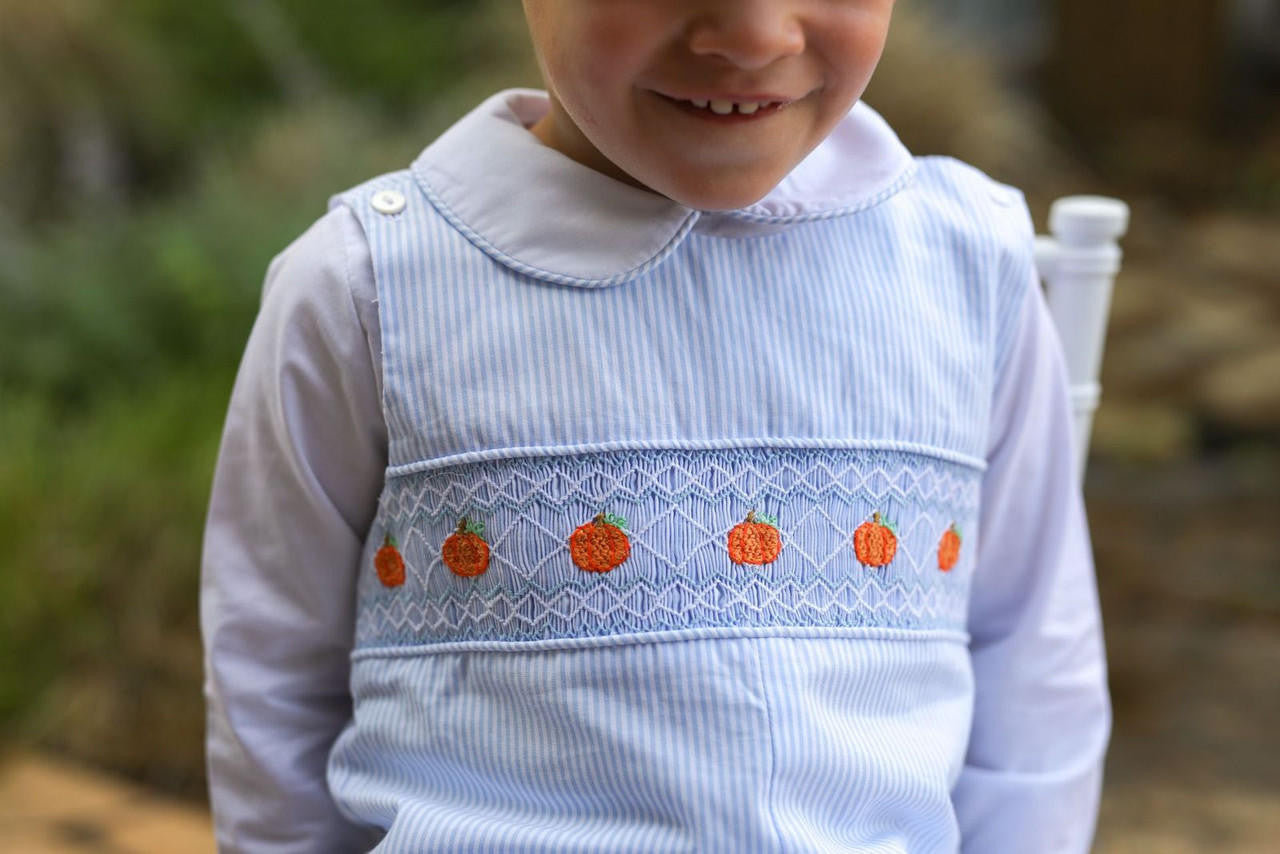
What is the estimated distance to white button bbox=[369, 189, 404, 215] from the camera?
0.81 meters

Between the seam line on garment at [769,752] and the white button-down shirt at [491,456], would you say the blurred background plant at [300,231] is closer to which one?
the white button-down shirt at [491,456]

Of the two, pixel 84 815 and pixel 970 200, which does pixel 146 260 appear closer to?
pixel 84 815

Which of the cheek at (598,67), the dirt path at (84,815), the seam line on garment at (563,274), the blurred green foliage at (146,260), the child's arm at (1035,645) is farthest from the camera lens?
the blurred green foliage at (146,260)

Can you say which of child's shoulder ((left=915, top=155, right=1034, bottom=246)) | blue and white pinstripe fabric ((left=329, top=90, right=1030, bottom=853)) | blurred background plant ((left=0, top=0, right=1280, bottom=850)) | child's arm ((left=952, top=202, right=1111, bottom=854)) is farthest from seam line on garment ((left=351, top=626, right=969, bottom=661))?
blurred background plant ((left=0, top=0, right=1280, bottom=850))

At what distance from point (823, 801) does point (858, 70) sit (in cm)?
38

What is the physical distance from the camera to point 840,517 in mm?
790

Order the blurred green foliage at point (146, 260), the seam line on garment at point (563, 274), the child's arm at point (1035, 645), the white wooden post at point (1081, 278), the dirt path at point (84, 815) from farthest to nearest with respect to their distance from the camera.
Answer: the blurred green foliage at point (146, 260) < the dirt path at point (84, 815) < the white wooden post at point (1081, 278) < the child's arm at point (1035, 645) < the seam line on garment at point (563, 274)

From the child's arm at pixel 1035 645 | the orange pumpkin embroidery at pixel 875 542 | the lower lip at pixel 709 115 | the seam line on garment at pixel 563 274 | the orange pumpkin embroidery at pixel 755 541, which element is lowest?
the child's arm at pixel 1035 645

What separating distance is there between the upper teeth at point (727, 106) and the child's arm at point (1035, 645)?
0.87 feet

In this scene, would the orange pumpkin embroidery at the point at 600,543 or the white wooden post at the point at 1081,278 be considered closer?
the orange pumpkin embroidery at the point at 600,543

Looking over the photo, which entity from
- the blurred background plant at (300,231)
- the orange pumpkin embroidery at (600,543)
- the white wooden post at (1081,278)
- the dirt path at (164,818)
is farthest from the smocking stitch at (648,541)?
the blurred background plant at (300,231)

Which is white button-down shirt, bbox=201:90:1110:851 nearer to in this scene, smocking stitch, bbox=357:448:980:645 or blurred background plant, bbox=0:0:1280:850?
smocking stitch, bbox=357:448:980:645

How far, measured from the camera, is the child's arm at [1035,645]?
889mm

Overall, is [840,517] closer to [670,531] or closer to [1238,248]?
[670,531]
